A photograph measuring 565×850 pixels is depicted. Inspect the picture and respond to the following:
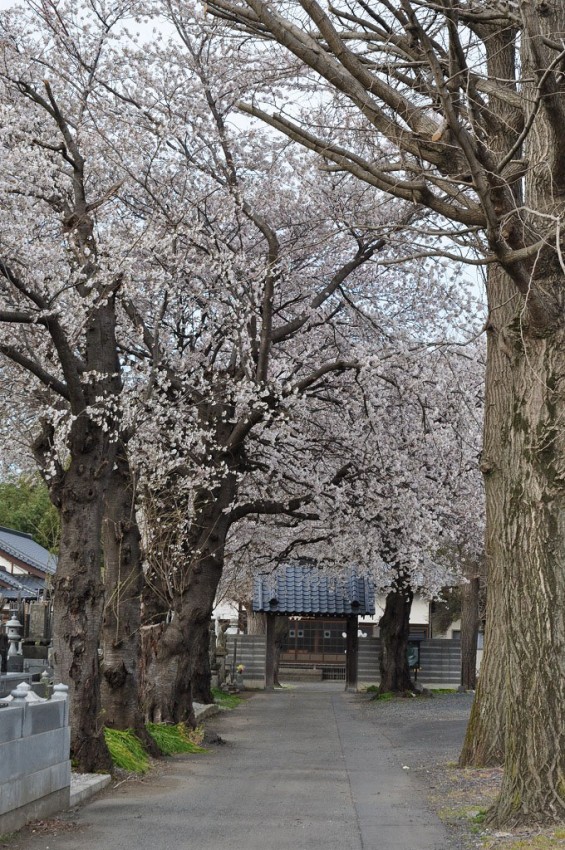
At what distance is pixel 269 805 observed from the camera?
10.1 meters

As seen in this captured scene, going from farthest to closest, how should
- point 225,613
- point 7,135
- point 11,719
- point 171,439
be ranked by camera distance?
1. point 225,613
2. point 171,439
3. point 7,135
4. point 11,719

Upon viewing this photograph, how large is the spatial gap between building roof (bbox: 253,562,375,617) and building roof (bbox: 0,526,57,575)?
785cm

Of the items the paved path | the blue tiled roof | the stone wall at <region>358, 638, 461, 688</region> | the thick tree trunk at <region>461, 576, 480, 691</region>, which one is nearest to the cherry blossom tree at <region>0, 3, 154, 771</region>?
the paved path

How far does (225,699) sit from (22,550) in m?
11.5

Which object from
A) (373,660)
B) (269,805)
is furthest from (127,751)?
(373,660)

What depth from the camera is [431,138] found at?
324 inches

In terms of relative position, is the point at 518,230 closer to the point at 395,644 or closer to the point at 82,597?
the point at 82,597

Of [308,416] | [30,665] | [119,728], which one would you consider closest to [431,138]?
[119,728]

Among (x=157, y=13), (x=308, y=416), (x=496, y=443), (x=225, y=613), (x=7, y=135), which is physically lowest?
(x=225, y=613)

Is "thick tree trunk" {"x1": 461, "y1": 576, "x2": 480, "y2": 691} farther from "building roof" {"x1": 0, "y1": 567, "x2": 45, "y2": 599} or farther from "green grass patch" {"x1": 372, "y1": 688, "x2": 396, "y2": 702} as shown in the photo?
"building roof" {"x1": 0, "y1": 567, "x2": 45, "y2": 599}

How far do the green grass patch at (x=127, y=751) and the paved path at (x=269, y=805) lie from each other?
0.32 meters

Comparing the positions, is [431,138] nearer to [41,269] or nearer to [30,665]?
[41,269]

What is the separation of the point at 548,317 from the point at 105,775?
22.7 feet

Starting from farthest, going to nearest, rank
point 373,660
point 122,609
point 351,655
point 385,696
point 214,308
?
point 373,660 < point 351,655 < point 385,696 < point 214,308 < point 122,609
